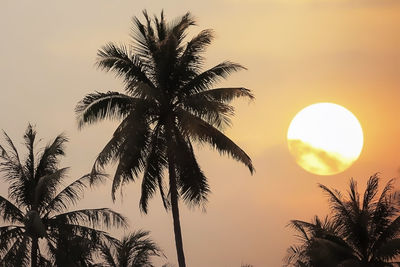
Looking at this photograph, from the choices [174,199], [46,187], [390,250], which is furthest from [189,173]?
[390,250]

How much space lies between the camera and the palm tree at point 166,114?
26.1 meters

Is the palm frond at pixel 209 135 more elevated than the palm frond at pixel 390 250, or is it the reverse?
the palm frond at pixel 209 135

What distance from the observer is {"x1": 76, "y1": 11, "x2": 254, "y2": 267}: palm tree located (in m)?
26.1

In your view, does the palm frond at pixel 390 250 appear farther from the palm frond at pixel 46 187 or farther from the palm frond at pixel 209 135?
the palm frond at pixel 46 187

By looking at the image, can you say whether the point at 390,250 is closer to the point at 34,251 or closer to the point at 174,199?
the point at 174,199

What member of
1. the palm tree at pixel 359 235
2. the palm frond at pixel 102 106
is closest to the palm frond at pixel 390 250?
the palm tree at pixel 359 235

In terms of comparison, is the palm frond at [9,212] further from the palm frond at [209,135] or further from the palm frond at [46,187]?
the palm frond at [209,135]

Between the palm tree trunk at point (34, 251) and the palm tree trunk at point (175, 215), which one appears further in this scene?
the palm tree trunk at point (34, 251)

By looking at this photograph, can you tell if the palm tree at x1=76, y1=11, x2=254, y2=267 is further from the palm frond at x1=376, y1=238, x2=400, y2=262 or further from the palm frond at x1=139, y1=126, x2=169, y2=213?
the palm frond at x1=376, y1=238, x2=400, y2=262

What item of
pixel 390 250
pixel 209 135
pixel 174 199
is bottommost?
pixel 390 250

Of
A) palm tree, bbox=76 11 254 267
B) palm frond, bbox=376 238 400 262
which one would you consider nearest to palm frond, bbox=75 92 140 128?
palm tree, bbox=76 11 254 267

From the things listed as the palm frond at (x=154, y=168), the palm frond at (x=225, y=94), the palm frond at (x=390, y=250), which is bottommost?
the palm frond at (x=390, y=250)

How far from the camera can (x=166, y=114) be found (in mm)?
26922

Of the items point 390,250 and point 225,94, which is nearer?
point 225,94
